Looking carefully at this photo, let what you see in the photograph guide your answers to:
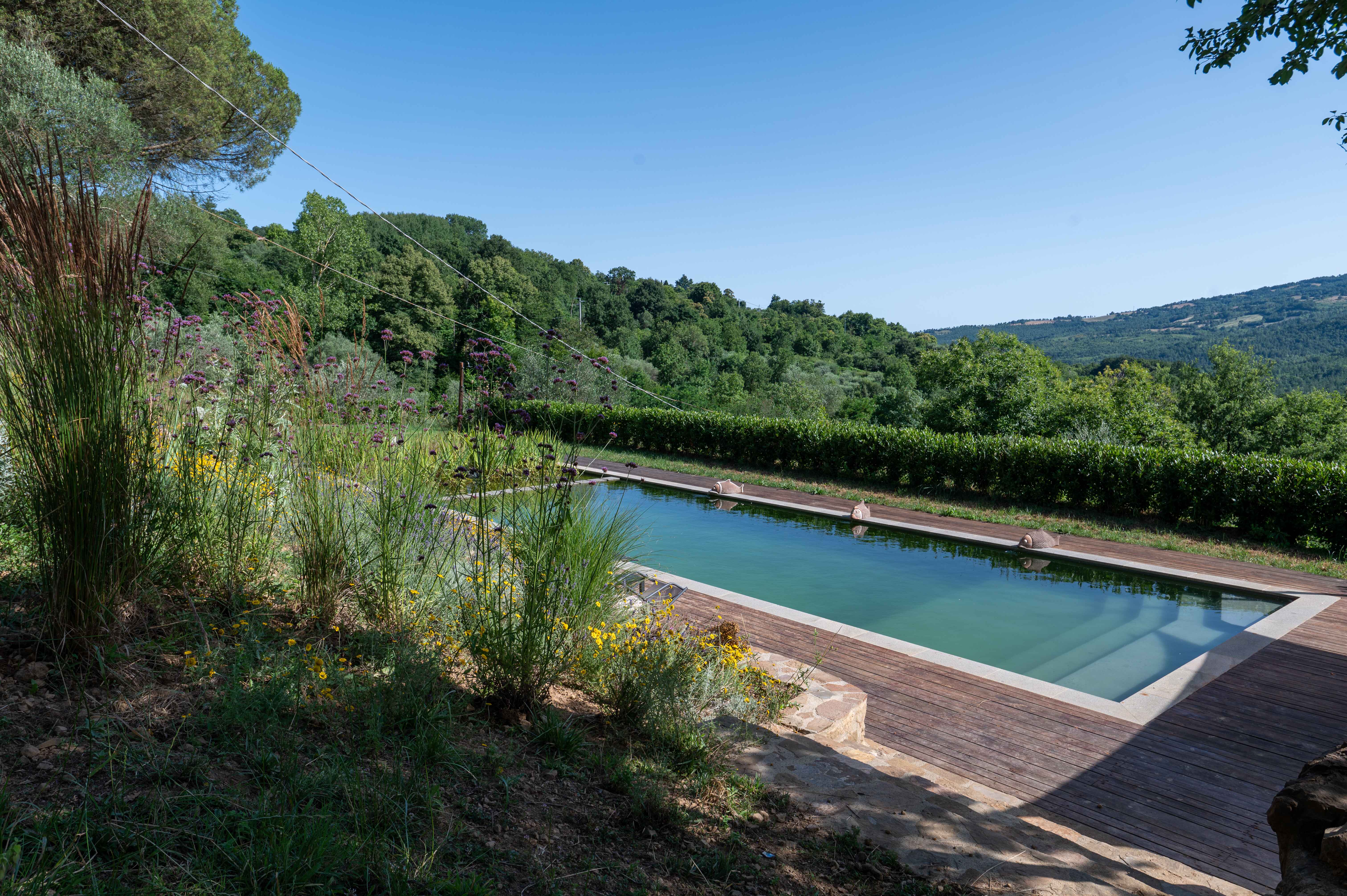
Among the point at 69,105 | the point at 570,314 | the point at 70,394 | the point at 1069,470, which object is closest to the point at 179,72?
the point at 69,105

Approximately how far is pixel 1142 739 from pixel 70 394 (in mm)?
4625

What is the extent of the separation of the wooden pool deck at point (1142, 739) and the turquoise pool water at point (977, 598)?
89cm

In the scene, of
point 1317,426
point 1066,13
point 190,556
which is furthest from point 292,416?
point 1317,426

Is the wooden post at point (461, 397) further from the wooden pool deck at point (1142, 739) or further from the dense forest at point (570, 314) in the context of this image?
the dense forest at point (570, 314)

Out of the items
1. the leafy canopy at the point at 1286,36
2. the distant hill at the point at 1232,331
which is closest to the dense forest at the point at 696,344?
the distant hill at the point at 1232,331

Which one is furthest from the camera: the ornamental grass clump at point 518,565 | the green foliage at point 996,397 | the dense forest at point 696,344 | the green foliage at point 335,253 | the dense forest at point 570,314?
the dense forest at point 570,314

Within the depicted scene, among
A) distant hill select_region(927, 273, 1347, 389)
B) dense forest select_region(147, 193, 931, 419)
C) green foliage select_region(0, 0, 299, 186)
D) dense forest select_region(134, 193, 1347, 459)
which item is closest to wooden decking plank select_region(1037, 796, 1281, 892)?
dense forest select_region(134, 193, 1347, 459)

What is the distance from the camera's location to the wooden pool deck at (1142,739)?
2.64 metres

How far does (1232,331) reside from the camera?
5859 cm

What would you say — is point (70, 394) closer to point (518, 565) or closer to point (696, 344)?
point (518, 565)

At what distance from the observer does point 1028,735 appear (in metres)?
3.39

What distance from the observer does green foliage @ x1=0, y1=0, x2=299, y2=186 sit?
467 inches

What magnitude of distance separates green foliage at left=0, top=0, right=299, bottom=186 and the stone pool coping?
13745 millimetres

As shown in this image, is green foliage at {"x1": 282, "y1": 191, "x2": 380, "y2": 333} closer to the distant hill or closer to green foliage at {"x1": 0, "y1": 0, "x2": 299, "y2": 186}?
green foliage at {"x1": 0, "y1": 0, "x2": 299, "y2": 186}
